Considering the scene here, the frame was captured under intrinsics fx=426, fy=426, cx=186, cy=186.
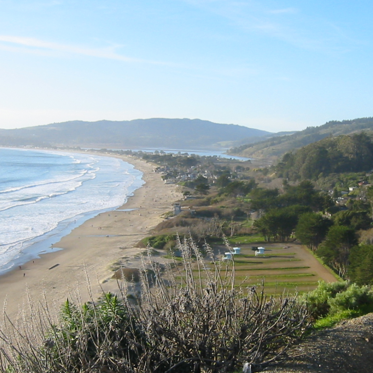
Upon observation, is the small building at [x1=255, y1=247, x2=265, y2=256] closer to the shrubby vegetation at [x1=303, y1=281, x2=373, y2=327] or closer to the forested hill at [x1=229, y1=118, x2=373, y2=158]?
the shrubby vegetation at [x1=303, y1=281, x2=373, y2=327]

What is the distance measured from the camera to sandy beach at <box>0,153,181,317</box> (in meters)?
19.2

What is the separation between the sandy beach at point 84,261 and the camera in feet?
62.9

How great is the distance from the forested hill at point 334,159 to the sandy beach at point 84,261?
30762 millimetres

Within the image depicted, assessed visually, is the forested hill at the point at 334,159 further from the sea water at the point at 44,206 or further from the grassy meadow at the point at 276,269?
the grassy meadow at the point at 276,269

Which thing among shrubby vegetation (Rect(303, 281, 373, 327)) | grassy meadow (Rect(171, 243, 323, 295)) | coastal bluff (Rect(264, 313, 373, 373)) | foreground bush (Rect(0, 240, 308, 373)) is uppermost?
foreground bush (Rect(0, 240, 308, 373))

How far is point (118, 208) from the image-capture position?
43344 mm

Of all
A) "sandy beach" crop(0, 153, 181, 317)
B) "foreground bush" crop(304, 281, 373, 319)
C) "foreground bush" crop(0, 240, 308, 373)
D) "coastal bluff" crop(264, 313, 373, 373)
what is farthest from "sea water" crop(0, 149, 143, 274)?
"coastal bluff" crop(264, 313, 373, 373)

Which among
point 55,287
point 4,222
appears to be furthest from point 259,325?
point 4,222

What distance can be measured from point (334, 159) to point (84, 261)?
172 feet

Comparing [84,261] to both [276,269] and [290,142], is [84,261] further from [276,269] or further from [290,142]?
[290,142]

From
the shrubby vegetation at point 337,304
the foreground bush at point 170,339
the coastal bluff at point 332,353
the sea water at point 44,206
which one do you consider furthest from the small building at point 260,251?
the foreground bush at point 170,339

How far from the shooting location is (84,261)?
24.5 m

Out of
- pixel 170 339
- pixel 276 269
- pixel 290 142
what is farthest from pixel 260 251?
pixel 290 142

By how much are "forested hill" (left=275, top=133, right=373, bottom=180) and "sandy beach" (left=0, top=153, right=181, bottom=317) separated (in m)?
30.8
